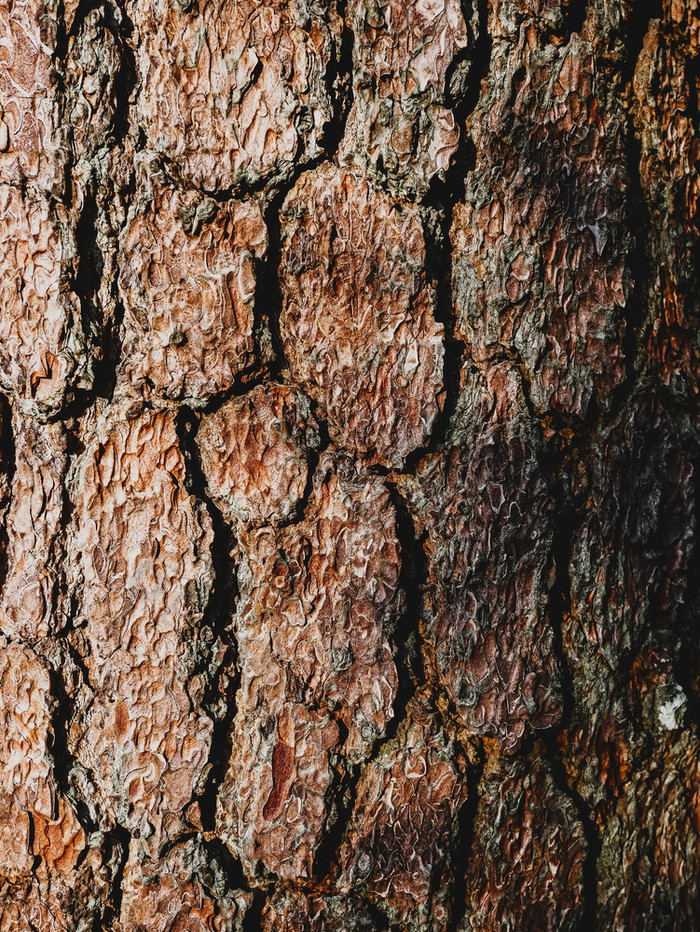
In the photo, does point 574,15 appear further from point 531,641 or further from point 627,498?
point 531,641

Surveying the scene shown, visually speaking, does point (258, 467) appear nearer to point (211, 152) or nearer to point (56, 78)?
point (211, 152)

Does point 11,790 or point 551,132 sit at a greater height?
point 551,132

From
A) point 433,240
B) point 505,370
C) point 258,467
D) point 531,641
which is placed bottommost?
point 531,641

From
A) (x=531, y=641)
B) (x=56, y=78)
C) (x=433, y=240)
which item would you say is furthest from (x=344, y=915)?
(x=56, y=78)

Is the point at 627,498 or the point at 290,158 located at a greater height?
the point at 290,158

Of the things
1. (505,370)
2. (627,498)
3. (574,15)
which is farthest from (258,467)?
(574,15)

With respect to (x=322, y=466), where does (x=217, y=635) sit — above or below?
below
